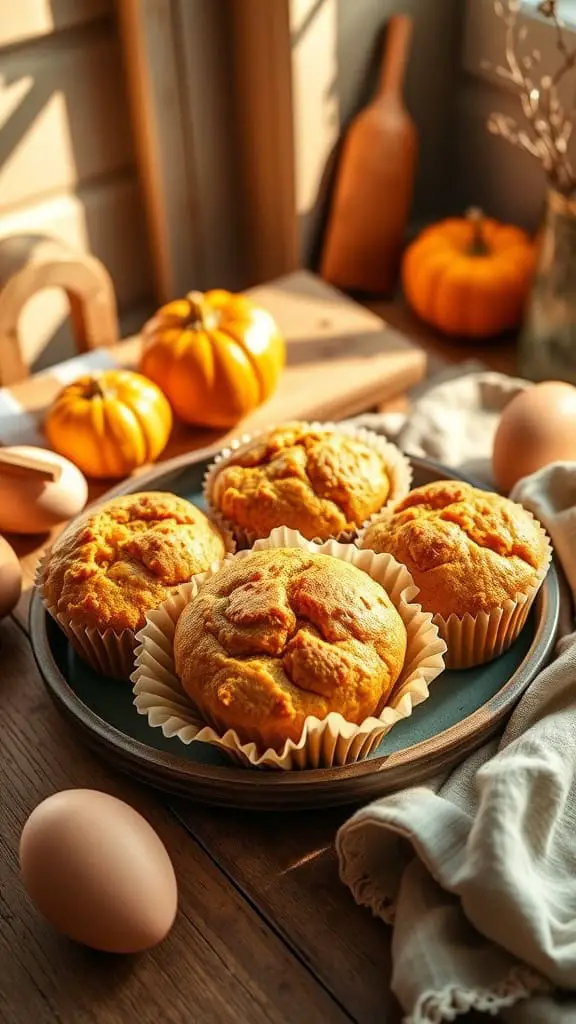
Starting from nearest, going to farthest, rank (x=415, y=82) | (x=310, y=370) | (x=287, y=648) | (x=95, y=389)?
(x=287, y=648)
(x=95, y=389)
(x=310, y=370)
(x=415, y=82)

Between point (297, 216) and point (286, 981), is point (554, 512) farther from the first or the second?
point (297, 216)

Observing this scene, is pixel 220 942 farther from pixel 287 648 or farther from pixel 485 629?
pixel 485 629

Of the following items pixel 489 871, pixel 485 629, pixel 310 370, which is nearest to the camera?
pixel 489 871

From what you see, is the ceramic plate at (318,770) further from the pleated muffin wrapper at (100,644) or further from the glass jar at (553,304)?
the glass jar at (553,304)

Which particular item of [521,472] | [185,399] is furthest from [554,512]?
[185,399]

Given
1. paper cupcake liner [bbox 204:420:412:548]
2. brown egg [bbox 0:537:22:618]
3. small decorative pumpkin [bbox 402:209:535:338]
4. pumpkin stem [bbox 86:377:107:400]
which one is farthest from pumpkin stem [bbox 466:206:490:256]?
brown egg [bbox 0:537:22:618]

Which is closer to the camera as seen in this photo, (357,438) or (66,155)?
(357,438)

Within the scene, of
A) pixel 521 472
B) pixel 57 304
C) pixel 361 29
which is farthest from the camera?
pixel 57 304

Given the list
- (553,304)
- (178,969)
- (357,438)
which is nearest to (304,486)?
(357,438)
